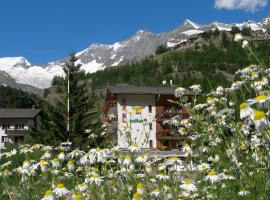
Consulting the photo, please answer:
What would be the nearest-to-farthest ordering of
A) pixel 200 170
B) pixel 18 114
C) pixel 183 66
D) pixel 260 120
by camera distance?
pixel 260 120
pixel 200 170
pixel 18 114
pixel 183 66

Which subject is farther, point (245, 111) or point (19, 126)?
point (19, 126)

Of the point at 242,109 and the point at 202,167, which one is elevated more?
the point at 242,109

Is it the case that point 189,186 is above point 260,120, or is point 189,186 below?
below

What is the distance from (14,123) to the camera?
83.4 m

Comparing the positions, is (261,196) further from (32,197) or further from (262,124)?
(32,197)

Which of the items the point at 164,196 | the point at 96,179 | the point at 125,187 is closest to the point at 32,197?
the point at 96,179

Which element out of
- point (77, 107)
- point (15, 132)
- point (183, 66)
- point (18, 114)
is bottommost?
point (15, 132)

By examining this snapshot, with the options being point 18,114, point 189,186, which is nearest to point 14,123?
point 18,114

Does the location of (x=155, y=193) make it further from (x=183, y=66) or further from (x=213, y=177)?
(x=183, y=66)

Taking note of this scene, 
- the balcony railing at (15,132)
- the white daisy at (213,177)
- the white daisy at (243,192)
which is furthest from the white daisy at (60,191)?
the balcony railing at (15,132)

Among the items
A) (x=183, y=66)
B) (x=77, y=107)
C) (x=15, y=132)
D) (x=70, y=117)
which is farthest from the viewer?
(x=183, y=66)

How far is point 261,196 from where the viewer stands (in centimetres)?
315

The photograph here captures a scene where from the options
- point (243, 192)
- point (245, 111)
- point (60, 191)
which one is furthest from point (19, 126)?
point (245, 111)

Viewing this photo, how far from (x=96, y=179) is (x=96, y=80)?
16812cm
